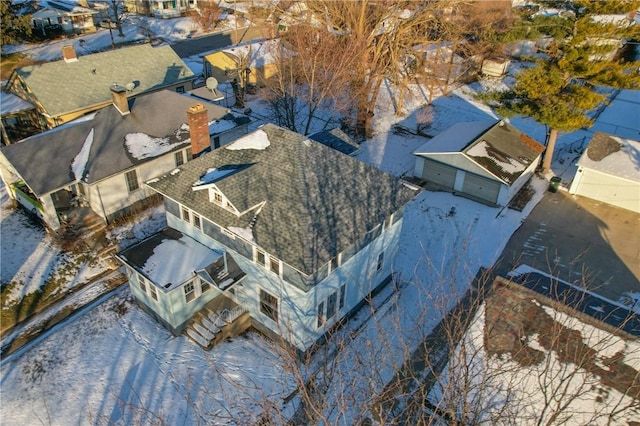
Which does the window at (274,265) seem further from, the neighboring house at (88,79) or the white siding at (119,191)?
the neighboring house at (88,79)

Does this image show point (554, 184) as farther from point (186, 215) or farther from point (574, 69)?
point (186, 215)

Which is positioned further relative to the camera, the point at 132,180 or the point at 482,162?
the point at 482,162

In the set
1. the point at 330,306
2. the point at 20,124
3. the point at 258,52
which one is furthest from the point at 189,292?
the point at 258,52

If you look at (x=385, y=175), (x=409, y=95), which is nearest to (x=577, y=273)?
(x=385, y=175)

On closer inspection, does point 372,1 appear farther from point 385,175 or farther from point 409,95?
point 385,175

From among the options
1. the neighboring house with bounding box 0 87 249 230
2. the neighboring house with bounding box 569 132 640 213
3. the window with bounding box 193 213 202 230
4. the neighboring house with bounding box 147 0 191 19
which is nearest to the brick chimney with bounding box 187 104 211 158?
the neighboring house with bounding box 0 87 249 230
